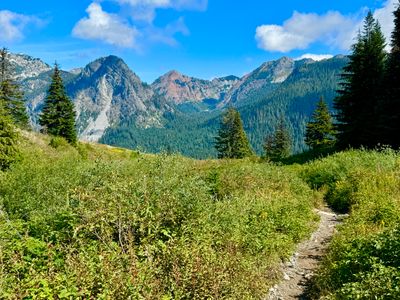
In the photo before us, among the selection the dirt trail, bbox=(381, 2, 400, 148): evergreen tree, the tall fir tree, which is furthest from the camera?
the tall fir tree

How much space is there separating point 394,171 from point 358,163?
2.80m

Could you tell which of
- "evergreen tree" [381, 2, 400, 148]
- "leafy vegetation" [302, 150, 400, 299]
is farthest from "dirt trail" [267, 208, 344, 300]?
"evergreen tree" [381, 2, 400, 148]

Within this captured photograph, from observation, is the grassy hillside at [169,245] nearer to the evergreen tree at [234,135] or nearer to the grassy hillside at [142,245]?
the grassy hillside at [142,245]

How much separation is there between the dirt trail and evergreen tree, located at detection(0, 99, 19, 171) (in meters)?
18.0

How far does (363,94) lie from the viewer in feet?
108

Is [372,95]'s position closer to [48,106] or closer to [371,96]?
[371,96]

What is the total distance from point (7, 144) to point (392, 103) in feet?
93.9

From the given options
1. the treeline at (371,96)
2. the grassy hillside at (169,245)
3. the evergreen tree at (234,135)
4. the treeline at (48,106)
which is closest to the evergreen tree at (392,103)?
the treeline at (371,96)

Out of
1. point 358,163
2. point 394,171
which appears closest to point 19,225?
point 394,171

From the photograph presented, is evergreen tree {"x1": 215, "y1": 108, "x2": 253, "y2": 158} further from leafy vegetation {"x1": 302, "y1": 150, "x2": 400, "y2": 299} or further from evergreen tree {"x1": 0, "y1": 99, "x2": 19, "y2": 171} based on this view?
leafy vegetation {"x1": 302, "y1": 150, "x2": 400, "y2": 299}

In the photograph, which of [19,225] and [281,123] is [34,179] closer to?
[19,225]

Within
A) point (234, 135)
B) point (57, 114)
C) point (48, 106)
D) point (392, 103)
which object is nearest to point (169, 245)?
point (392, 103)

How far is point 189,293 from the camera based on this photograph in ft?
20.3

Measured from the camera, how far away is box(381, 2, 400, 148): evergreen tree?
91.2 ft
